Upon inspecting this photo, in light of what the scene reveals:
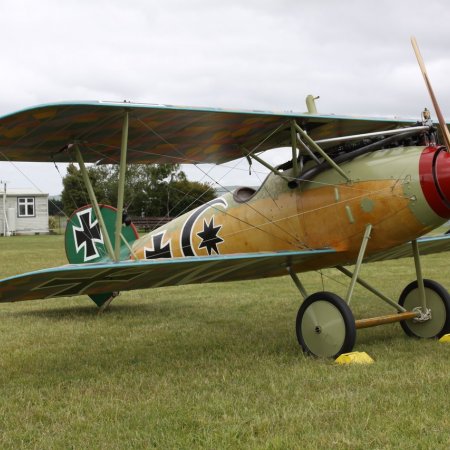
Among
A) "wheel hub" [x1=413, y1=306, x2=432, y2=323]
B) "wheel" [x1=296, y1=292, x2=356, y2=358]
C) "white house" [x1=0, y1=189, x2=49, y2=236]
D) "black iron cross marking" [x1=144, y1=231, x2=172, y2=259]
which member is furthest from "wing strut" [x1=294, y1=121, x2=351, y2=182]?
"white house" [x1=0, y1=189, x2=49, y2=236]

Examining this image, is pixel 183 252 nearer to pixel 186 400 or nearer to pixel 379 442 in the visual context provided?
pixel 186 400

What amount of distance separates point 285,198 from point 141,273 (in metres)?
2.05

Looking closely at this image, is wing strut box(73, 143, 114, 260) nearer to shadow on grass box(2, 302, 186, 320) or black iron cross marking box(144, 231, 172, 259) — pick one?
black iron cross marking box(144, 231, 172, 259)

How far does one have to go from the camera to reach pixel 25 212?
180 feet

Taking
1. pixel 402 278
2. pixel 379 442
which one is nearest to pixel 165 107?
pixel 379 442

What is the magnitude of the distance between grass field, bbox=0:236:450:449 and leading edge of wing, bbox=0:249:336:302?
0.75m

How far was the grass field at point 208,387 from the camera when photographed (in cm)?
350

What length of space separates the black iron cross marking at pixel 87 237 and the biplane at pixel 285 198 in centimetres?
178

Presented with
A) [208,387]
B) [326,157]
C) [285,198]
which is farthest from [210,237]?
[208,387]

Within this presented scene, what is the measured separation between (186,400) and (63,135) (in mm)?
3069

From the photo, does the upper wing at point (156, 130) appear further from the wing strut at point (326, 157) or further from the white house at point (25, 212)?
the white house at point (25, 212)

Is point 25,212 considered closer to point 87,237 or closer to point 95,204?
point 87,237

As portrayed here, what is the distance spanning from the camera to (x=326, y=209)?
6.20 m

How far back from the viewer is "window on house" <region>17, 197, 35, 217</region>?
180ft
